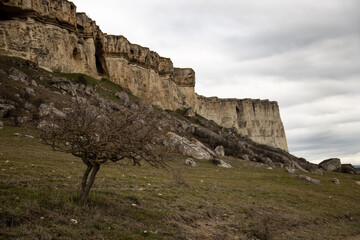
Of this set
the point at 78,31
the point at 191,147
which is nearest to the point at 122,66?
the point at 78,31

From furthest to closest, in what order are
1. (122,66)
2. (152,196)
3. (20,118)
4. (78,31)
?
1. (122,66)
2. (78,31)
3. (20,118)
4. (152,196)

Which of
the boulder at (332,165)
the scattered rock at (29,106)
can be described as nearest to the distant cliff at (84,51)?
the scattered rock at (29,106)

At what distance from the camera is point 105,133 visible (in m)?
8.53

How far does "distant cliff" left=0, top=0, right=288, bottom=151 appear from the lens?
5169 centimetres

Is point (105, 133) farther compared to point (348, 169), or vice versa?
point (348, 169)

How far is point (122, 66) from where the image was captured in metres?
82.1

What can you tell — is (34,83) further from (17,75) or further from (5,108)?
(5,108)

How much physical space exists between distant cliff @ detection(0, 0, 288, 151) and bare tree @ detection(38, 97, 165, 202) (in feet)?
4.01

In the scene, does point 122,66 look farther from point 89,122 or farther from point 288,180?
point 89,122

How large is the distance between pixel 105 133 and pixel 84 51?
A: 6982 centimetres

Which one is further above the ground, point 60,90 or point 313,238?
point 60,90

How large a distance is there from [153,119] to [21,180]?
316 inches

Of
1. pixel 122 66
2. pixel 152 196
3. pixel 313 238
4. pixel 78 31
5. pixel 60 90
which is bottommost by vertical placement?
pixel 313 238

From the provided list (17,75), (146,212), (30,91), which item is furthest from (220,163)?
(17,75)
